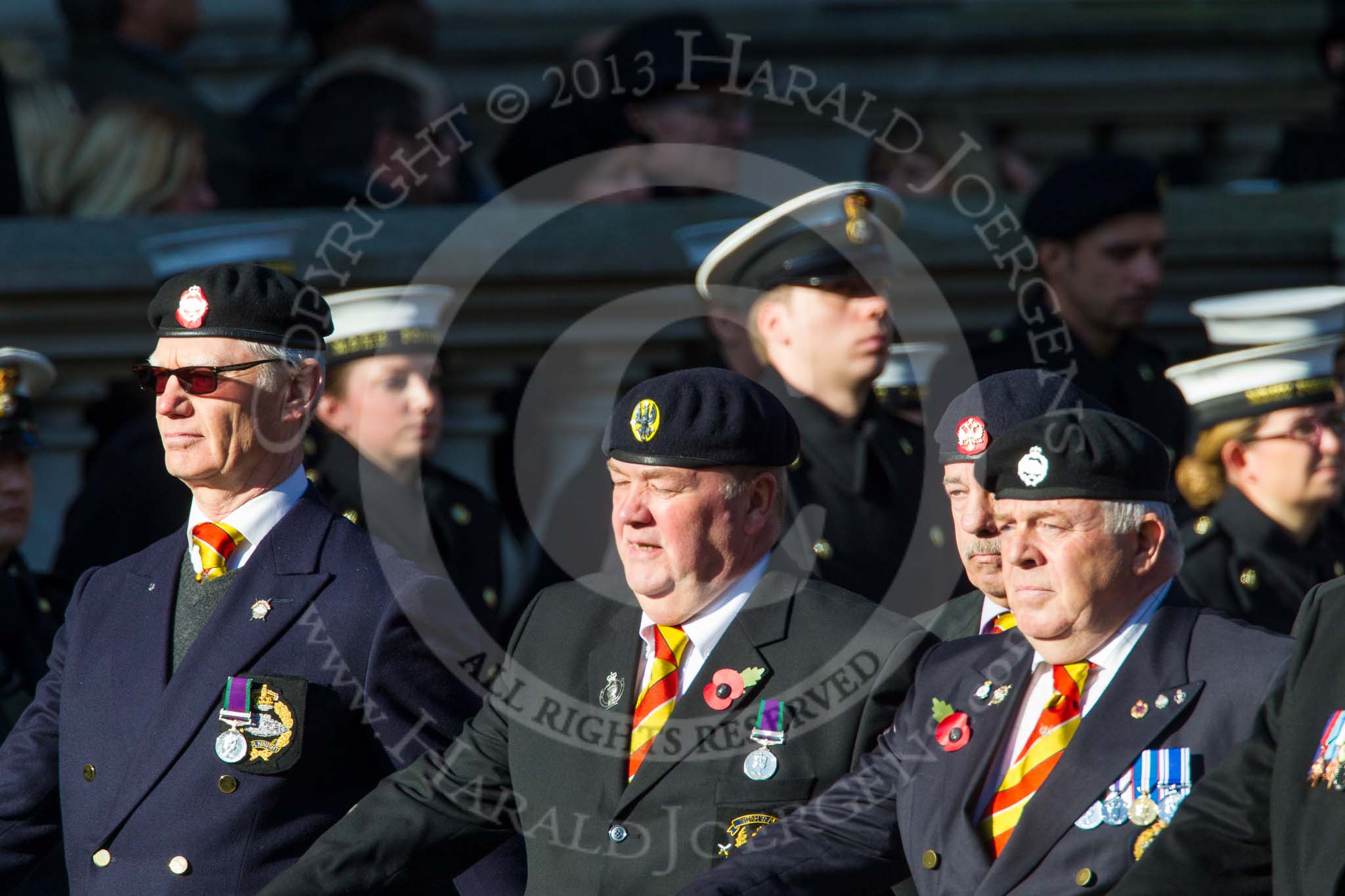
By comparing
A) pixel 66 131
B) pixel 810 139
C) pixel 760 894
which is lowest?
pixel 760 894

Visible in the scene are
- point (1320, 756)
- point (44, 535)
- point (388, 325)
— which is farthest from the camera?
point (44, 535)

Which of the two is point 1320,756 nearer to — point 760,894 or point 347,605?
point 760,894

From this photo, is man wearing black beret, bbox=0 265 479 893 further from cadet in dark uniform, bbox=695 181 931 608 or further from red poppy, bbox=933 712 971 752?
cadet in dark uniform, bbox=695 181 931 608

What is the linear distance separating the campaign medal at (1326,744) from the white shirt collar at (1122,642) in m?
0.49

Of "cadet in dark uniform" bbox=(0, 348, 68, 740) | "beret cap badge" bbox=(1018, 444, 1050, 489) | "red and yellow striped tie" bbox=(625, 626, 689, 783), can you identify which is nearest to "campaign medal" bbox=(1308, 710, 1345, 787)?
"beret cap badge" bbox=(1018, 444, 1050, 489)

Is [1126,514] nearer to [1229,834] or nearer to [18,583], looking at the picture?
[1229,834]

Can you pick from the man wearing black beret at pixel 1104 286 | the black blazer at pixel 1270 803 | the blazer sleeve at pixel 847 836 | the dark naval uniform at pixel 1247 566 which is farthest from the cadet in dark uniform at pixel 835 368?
the black blazer at pixel 1270 803

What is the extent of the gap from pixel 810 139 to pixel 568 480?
168 inches

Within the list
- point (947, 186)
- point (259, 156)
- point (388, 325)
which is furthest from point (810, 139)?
point (388, 325)

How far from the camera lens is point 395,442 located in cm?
644

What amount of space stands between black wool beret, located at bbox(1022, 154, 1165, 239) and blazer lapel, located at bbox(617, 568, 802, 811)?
2.74m

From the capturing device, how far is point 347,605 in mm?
4664

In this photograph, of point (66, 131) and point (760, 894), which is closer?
point (760, 894)

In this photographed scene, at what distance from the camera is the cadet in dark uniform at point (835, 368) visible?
20.1ft
